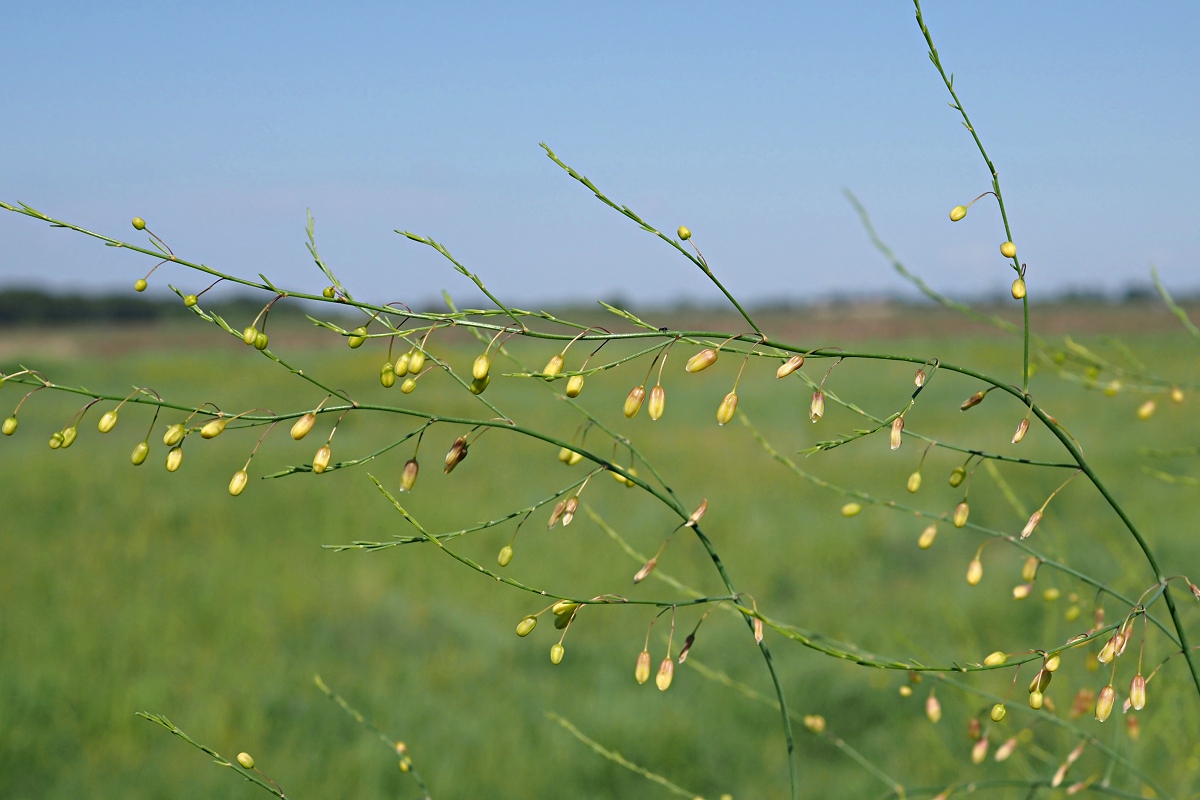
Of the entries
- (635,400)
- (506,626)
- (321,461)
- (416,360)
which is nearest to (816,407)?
(635,400)

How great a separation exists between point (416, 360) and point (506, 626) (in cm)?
446

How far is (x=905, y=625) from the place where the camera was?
4.82 metres

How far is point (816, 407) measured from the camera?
793mm

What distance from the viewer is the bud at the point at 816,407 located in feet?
2.54

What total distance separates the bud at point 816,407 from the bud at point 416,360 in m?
0.32

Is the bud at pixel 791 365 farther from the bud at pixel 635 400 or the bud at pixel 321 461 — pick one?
the bud at pixel 321 461

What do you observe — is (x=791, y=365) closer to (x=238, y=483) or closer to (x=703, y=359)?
(x=703, y=359)

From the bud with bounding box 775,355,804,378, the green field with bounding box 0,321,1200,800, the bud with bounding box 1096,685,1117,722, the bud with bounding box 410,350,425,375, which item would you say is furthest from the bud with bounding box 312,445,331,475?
the bud with bounding box 1096,685,1117,722

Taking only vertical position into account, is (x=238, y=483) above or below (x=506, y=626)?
above

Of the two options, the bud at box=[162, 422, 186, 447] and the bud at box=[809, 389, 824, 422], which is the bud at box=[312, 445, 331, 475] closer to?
the bud at box=[162, 422, 186, 447]

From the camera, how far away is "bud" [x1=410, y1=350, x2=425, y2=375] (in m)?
0.76

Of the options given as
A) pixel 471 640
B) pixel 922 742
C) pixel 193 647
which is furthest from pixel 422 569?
pixel 922 742

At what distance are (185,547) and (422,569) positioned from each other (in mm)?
1700

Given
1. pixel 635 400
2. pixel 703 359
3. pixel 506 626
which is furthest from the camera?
pixel 506 626
